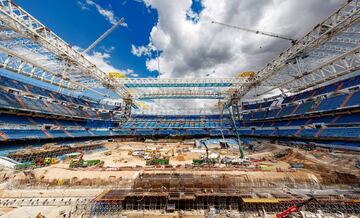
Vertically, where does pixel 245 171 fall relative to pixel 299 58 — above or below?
below

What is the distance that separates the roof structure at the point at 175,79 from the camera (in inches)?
836

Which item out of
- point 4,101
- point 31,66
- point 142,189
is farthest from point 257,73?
point 4,101

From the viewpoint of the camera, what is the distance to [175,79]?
41438 millimetres

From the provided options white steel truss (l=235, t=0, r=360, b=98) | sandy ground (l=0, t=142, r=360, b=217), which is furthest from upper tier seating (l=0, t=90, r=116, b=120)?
white steel truss (l=235, t=0, r=360, b=98)

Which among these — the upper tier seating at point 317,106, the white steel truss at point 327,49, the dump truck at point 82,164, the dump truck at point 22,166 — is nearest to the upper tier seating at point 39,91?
the dump truck at point 22,166

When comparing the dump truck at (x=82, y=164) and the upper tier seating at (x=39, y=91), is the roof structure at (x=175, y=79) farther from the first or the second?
the dump truck at (x=82, y=164)

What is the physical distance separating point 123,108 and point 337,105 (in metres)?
65.6

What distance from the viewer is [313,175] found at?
64.3ft

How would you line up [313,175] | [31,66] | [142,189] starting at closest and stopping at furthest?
[142,189]
[313,175]
[31,66]

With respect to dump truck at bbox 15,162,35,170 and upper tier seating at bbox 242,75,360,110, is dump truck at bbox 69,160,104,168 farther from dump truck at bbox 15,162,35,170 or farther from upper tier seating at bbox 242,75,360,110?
upper tier seating at bbox 242,75,360,110

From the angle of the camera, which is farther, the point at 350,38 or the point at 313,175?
the point at 350,38

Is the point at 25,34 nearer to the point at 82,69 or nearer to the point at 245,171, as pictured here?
the point at 82,69

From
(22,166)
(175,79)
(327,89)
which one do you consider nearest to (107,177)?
(22,166)

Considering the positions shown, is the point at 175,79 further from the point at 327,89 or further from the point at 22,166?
the point at 327,89
